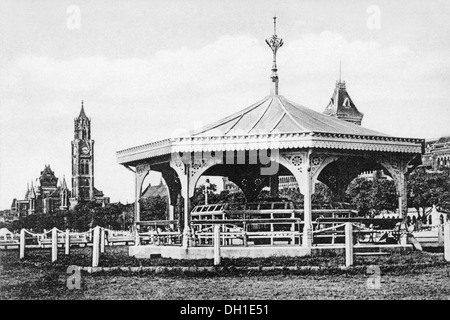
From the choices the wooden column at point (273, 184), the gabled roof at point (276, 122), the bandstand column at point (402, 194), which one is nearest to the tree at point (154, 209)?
the wooden column at point (273, 184)

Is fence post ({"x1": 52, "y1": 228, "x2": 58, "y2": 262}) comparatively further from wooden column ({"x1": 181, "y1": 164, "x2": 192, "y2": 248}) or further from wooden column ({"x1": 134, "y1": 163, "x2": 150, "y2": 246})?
wooden column ({"x1": 181, "y1": 164, "x2": 192, "y2": 248})

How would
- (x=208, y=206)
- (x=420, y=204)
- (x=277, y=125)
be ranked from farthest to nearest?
(x=420, y=204)
(x=208, y=206)
(x=277, y=125)

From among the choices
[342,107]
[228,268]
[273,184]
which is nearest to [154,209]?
[342,107]

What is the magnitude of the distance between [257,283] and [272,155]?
716 centimetres

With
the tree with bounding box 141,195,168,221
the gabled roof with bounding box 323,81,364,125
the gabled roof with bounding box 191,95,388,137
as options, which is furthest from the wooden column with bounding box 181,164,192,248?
the gabled roof with bounding box 323,81,364,125

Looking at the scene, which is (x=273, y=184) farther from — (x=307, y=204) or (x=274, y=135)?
(x=274, y=135)

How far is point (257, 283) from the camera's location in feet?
63.5

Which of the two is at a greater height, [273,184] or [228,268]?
[273,184]

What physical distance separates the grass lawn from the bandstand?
108 inches

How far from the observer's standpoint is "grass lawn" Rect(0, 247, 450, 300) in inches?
693
